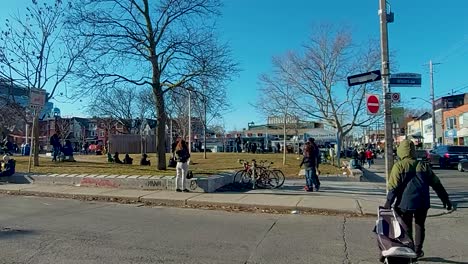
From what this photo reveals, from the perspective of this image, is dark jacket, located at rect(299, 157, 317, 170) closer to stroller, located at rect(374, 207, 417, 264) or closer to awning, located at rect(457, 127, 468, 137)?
stroller, located at rect(374, 207, 417, 264)

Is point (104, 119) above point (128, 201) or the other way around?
above

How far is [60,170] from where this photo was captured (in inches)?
724

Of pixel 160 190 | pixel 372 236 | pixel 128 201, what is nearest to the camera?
pixel 372 236

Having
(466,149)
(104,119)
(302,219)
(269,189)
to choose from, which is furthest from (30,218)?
(104,119)

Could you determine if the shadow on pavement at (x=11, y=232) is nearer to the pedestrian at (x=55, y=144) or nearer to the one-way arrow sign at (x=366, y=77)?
the one-way arrow sign at (x=366, y=77)

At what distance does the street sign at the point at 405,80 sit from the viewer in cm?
1190

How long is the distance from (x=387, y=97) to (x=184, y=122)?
4265cm

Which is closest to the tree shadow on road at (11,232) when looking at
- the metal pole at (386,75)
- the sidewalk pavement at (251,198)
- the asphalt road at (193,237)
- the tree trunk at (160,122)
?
the asphalt road at (193,237)

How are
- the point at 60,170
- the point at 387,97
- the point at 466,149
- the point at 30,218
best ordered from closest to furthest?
the point at 30,218
the point at 387,97
the point at 60,170
the point at 466,149

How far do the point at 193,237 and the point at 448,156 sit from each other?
27.0 metres

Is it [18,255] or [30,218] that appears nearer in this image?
[18,255]

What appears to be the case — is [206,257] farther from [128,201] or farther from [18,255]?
Result: [128,201]

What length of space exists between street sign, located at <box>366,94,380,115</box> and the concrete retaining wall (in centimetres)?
552

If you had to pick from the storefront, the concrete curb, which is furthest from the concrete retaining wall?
the storefront
